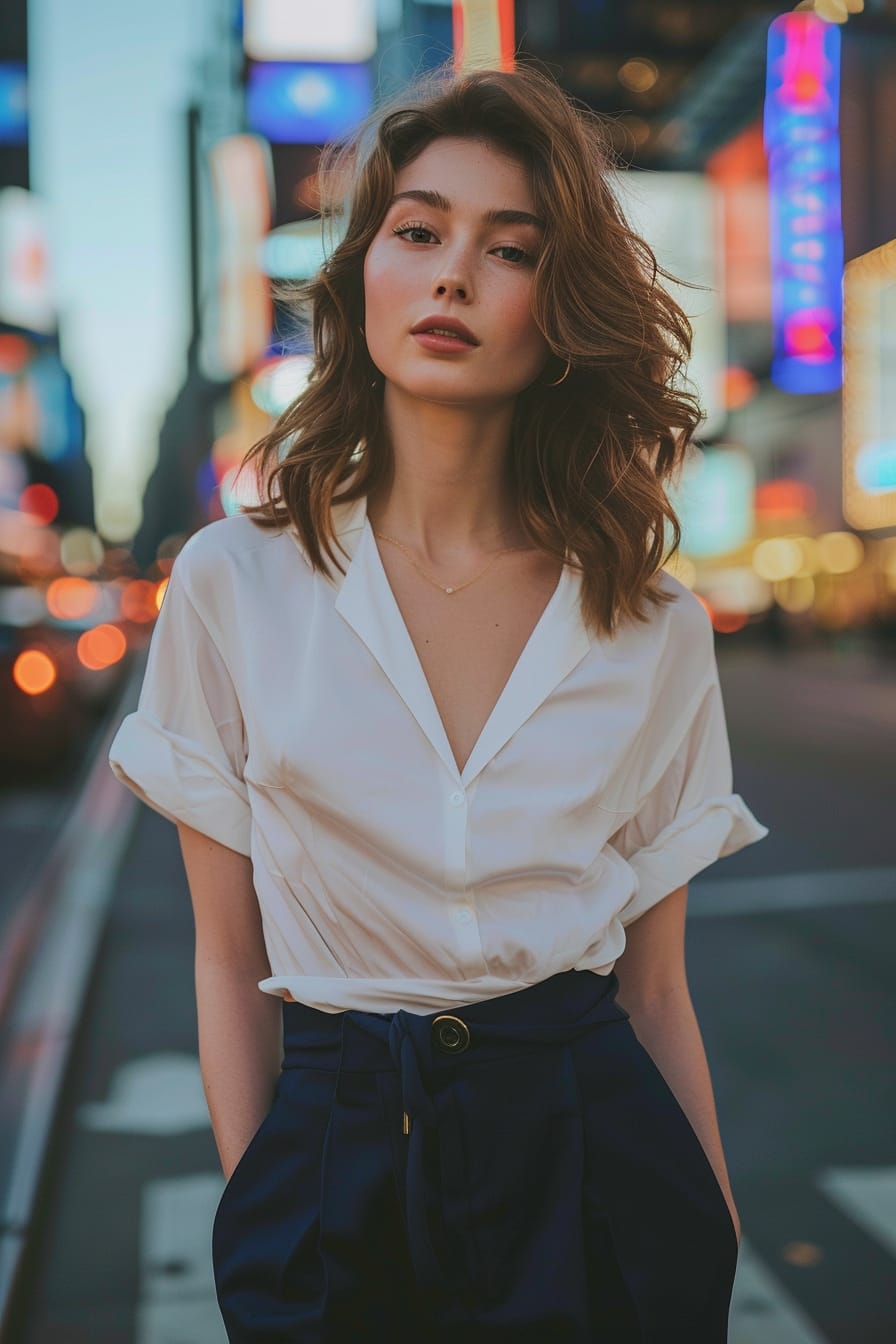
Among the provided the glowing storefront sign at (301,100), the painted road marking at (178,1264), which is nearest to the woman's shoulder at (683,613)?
the painted road marking at (178,1264)

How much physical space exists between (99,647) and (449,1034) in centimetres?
1518

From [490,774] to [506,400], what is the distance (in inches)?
21.0

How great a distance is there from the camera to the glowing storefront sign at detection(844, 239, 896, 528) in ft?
94.6

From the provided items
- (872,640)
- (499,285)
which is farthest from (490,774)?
(872,640)

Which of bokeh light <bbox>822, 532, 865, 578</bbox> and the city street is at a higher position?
bokeh light <bbox>822, 532, 865, 578</bbox>

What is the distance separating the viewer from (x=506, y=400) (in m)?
1.87

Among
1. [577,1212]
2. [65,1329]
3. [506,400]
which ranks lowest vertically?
[65,1329]

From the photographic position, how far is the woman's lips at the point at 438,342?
172cm

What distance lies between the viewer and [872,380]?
2984 centimetres

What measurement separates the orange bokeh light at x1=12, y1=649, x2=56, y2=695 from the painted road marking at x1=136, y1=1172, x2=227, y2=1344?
7220 millimetres

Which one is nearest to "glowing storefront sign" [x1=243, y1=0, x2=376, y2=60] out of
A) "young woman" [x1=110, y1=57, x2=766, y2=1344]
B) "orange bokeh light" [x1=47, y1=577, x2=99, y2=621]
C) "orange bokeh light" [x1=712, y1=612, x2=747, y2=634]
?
"orange bokeh light" [x1=712, y1=612, x2=747, y2=634]

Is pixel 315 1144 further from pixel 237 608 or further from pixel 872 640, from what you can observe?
pixel 872 640

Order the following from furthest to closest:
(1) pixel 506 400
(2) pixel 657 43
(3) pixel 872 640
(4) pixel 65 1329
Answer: (2) pixel 657 43 < (3) pixel 872 640 < (4) pixel 65 1329 < (1) pixel 506 400

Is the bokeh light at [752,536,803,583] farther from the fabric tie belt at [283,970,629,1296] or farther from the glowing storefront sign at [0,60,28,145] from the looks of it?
the fabric tie belt at [283,970,629,1296]
